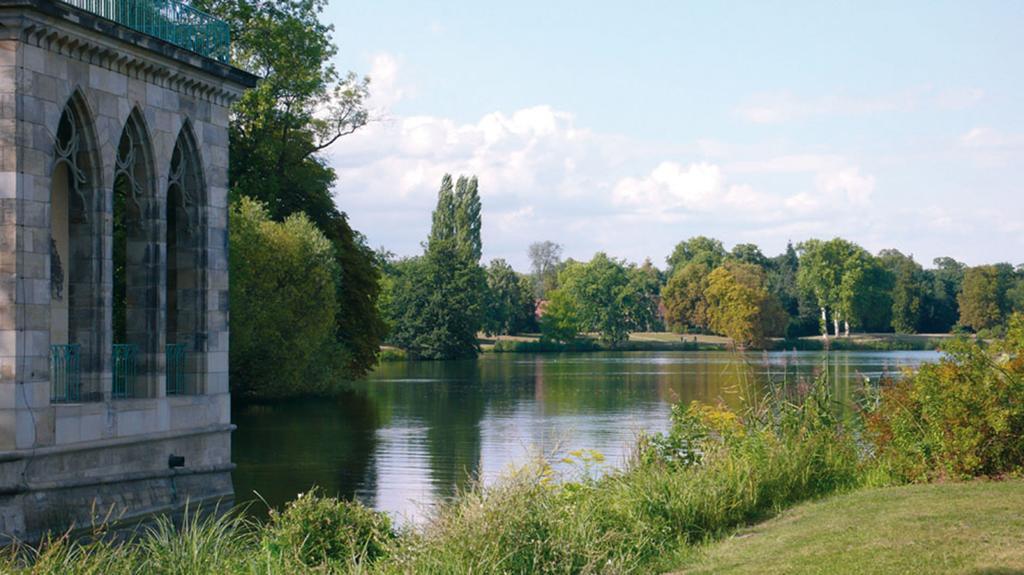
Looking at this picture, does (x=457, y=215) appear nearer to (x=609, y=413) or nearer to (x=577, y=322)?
(x=577, y=322)

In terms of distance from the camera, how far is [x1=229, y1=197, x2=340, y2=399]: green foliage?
43.5 meters

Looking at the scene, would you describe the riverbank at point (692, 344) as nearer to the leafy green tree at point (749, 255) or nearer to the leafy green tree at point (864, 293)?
the leafy green tree at point (864, 293)

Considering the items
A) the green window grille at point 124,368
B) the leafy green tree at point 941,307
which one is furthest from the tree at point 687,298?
the green window grille at point 124,368

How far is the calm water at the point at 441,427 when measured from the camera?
79.5 ft

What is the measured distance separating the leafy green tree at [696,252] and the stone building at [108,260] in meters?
132

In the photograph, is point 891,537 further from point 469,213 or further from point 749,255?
point 749,255

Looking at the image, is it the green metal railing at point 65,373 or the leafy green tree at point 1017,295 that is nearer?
the green metal railing at point 65,373

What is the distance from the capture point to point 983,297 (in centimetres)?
11950

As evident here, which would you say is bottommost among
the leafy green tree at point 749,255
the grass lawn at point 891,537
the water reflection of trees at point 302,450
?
the water reflection of trees at point 302,450

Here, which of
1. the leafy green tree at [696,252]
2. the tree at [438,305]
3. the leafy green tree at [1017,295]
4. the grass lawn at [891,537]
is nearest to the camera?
the grass lawn at [891,537]

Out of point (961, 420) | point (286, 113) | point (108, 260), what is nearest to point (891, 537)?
point (961, 420)

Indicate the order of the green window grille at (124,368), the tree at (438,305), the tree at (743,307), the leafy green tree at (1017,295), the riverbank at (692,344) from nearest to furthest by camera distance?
the green window grille at (124,368), the tree at (438,305), the leafy green tree at (1017,295), the tree at (743,307), the riverbank at (692,344)

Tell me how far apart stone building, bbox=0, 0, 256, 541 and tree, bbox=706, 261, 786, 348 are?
95264 mm

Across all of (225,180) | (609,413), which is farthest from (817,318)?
(225,180)
